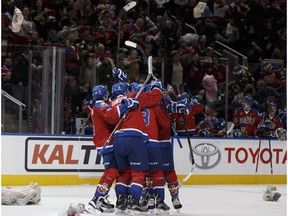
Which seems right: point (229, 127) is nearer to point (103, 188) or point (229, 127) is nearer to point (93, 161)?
point (93, 161)

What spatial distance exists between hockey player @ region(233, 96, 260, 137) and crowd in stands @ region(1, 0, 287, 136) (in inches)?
4.8

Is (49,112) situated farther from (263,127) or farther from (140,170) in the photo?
(140,170)

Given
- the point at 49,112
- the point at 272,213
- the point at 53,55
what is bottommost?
the point at 272,213

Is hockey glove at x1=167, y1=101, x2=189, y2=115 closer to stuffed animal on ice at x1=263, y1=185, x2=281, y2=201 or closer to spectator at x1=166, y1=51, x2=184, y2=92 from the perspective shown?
stuffed animal on ice at x1=263, y1=185, x2=281, y2=201

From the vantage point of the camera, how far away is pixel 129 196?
953 centimetres

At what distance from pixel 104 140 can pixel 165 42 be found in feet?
27.6

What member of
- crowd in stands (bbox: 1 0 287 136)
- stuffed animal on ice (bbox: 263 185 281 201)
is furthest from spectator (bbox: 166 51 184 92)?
stuffed animal on ice (bbox: 263 185 281 201)

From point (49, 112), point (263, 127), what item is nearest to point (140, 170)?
point (49, 112)

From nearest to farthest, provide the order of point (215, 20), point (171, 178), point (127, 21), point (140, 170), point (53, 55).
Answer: point (140, 170) < point (171, 178) < point (53, 55) < point (127, 21) < point (215, 20)

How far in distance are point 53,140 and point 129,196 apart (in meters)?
5.01

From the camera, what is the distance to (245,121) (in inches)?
627

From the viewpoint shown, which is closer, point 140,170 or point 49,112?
point 140,170

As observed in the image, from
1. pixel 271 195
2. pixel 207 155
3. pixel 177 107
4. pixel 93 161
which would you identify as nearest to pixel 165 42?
pixel 207 155

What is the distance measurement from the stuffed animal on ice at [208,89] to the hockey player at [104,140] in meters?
5.72
